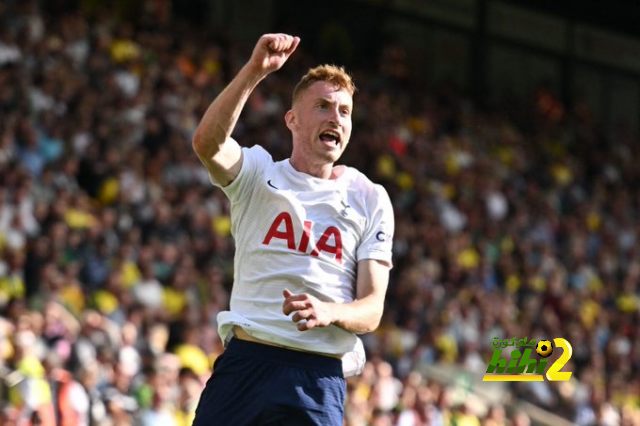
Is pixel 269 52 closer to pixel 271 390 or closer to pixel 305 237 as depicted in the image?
pixel 305 237

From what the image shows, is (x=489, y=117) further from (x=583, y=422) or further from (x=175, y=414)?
(x=175, y=414)

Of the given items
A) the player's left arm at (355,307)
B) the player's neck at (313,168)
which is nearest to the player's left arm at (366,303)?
the player's left arm at (355,307)

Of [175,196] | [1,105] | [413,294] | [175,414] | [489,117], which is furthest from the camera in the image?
[489,117]

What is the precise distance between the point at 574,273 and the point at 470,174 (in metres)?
2.30

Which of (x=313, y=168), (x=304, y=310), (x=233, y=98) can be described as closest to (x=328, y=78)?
(x=313, y=168)

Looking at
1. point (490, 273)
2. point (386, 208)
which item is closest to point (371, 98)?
point (490, 273)

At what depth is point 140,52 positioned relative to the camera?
54.5 feet

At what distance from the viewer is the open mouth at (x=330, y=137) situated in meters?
5.21

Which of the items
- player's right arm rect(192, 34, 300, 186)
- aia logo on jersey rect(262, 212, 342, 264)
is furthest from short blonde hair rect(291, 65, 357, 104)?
aia logo on jersey rect(262, 212, 342, 264)

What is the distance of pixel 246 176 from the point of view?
5129mm

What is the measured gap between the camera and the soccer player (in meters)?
4.90

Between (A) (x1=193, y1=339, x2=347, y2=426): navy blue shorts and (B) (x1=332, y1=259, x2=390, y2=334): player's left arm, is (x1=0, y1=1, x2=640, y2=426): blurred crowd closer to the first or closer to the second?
(A) (x1=193, y1=339, x2=347, y2=426): navy blue shorts

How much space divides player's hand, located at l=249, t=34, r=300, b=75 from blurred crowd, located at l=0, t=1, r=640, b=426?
602cm

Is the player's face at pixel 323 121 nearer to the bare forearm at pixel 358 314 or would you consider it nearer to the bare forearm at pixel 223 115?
the bare forearm at pixel 223 115
